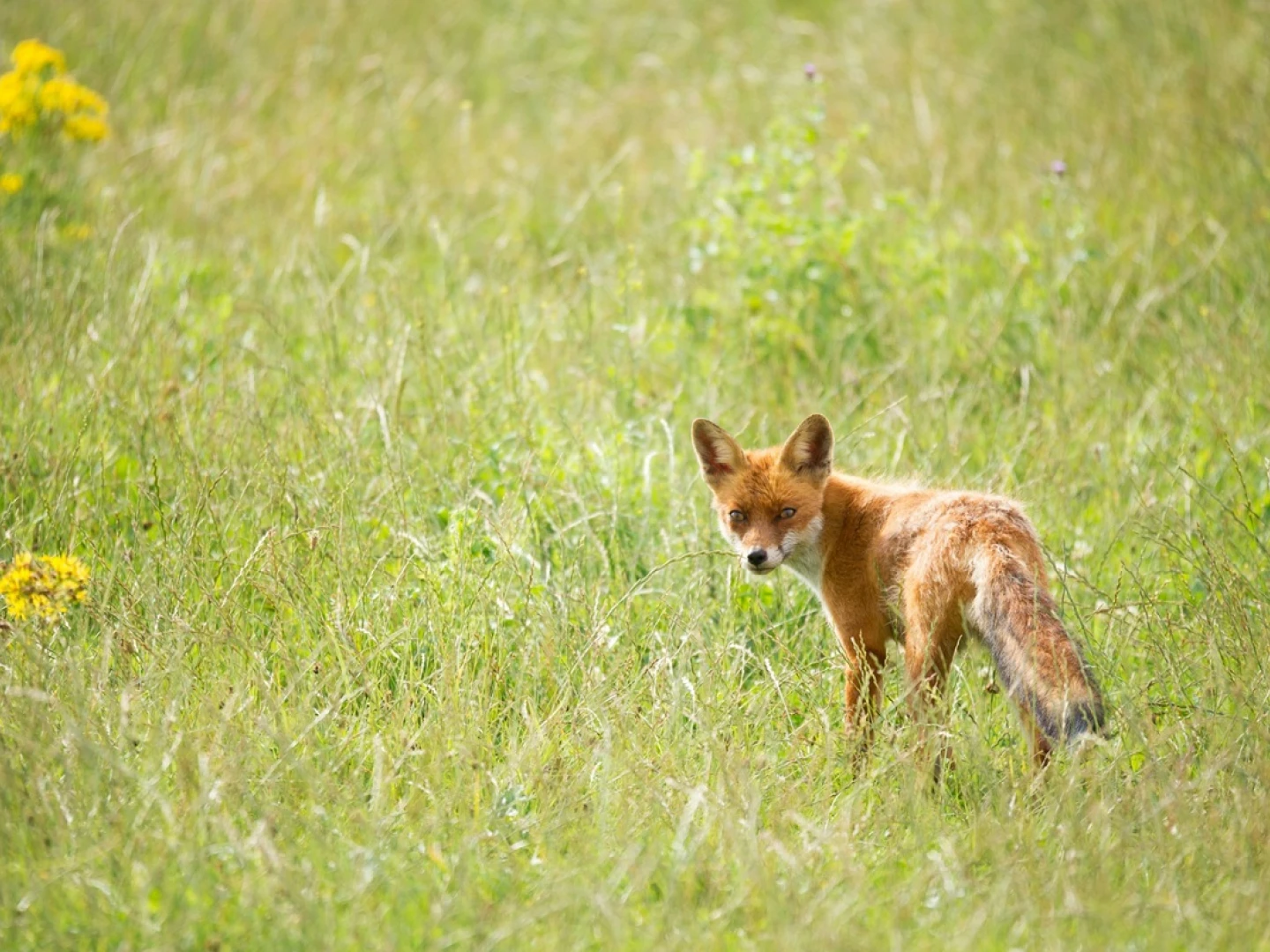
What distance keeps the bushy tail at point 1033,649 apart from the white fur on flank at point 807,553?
854 millimetres

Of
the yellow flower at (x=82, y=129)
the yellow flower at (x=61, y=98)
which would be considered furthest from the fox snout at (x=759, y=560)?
the yellow flower at (x=61, y=98)

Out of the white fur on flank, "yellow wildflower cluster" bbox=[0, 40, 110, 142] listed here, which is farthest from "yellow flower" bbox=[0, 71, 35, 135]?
the white fur on flank

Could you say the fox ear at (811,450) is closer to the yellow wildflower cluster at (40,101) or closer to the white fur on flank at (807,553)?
the white fur on flank at (807,553)

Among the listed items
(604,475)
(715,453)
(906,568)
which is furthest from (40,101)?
(906,568)

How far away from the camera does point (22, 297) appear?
21.2 feet

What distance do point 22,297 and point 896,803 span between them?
16.1ft

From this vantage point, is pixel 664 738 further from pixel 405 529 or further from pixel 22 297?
pixel 22 297

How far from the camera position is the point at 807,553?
191 inches

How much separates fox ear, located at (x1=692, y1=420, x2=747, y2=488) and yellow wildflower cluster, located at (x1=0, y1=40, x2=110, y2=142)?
16.0 feet

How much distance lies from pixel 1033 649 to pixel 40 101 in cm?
669

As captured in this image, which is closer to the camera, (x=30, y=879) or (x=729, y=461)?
(x=30, y=879)

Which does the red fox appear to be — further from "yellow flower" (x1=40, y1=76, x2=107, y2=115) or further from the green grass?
"yellow flower" (x1=40, y1=76, x2=107, y2=115)

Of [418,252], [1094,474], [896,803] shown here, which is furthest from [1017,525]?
[418,252]

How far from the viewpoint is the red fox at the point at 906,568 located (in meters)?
3.73
